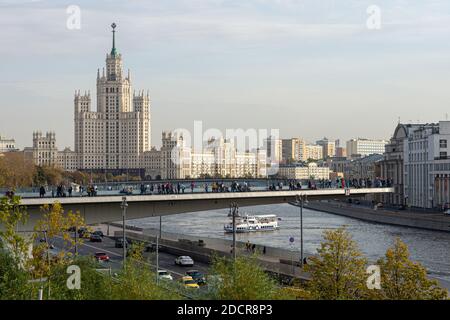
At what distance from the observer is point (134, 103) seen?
114 m

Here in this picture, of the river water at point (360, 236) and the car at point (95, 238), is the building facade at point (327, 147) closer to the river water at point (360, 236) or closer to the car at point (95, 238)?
the river water at point (360, 236)

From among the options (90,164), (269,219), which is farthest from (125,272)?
(90,164)

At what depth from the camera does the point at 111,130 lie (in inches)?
4397

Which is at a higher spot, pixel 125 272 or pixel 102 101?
pixel 102 101

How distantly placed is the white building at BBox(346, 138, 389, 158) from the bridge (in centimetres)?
13360

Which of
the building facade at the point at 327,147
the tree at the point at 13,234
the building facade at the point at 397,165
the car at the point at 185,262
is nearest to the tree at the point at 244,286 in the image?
the tree at the point at 13,234

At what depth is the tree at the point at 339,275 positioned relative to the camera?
1329 centimetres

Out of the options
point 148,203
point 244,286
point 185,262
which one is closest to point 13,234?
point 244,286

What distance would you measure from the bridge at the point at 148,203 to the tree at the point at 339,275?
8281 millimetres

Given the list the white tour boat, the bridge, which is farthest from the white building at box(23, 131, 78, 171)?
the bridge

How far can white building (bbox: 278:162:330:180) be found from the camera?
123 meters

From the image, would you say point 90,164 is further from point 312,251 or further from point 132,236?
point 312,251
